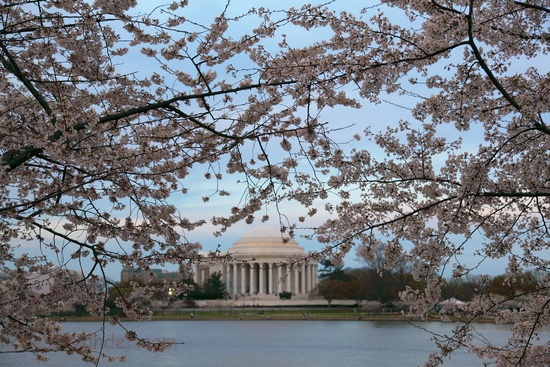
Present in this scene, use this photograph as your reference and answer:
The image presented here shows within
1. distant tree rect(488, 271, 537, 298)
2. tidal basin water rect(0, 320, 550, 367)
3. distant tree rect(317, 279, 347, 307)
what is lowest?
tidal basin water rect(0, 320, 550, 367)

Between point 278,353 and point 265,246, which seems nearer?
point 278,353

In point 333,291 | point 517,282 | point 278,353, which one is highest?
point 333,291

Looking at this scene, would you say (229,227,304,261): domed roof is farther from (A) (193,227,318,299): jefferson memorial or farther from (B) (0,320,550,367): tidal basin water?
(B) (0,320,550,367): tidal basin water

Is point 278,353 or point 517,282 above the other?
point 517,282

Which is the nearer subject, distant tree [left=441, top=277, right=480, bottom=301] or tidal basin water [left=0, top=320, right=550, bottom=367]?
distant tree [left=441, top=277, right=480, bottom=301]

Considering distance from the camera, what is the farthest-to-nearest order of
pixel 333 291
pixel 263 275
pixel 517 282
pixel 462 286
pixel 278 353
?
pixel 263 275 → pixel 333 291 → pixel 278 353 → pixel 462 286 → pixel 517 282

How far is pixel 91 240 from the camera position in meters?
4.93

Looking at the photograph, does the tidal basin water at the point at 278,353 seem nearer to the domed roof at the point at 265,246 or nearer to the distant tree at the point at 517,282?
the distant tree at the point at 517,282

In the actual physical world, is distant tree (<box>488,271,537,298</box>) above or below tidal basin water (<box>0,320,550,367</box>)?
above

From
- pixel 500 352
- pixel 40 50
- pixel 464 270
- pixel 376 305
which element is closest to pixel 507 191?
pixel 464 270

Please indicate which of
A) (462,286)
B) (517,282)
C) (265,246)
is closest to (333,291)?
(265,246)

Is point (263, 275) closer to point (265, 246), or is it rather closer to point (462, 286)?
point (265, 246)

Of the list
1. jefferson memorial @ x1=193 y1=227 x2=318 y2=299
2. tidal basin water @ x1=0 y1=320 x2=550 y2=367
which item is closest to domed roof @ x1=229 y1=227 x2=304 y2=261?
jefferson memorial @ x1=193 y1=227 x2=318 y2=299

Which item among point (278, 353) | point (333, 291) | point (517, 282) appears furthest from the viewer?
point (333, 291)
